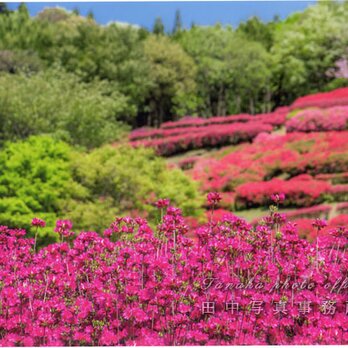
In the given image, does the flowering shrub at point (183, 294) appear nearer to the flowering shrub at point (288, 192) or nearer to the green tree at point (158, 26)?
the flowering shrub at point (288, 192)

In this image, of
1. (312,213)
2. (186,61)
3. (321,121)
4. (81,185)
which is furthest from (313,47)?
(81,185)

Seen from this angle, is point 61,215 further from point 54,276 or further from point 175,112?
point 175,112

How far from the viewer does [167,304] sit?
441 cm

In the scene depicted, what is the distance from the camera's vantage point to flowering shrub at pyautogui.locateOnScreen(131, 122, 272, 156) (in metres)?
23.3

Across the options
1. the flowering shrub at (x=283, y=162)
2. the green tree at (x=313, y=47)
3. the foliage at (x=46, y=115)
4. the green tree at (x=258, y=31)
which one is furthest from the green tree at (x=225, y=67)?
the foliage at (x=46, y=115)

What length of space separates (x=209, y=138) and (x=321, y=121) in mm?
5687

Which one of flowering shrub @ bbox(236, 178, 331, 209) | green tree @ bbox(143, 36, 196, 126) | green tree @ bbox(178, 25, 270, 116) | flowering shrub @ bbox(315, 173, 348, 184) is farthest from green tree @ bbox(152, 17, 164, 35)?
flowering shrub @ bbox(315, 173, 348, 184)

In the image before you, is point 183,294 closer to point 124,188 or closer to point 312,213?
point 124,188

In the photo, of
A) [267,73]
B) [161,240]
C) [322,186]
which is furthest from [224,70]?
[161,240]

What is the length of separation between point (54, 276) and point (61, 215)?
7143 mm

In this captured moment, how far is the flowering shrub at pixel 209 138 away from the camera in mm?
23281

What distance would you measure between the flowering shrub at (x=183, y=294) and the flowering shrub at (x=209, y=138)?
59.4ft

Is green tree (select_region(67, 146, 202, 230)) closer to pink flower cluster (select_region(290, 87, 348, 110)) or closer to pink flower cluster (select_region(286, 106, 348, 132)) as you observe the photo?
pink flower cluster (select_region(286, 106, 348, 132))

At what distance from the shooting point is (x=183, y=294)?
4547mm
